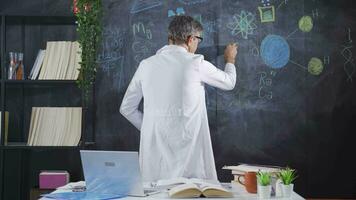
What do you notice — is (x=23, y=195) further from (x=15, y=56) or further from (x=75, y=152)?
(x=15, y=56)

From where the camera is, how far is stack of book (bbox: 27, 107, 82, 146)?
437cm

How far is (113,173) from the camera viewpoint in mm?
2529

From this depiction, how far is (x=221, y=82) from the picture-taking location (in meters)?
3.66

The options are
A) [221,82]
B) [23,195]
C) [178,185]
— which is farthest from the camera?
[23,195]

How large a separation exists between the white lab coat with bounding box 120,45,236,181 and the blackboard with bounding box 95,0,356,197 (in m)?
1.03

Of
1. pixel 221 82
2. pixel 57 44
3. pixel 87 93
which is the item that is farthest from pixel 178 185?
pixel 57 44

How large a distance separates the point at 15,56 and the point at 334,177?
2720 mm

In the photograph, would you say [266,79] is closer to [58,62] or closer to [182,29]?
[182,29]

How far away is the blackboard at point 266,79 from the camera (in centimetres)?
459

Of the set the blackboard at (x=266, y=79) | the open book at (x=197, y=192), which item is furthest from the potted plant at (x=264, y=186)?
the blackboard at (x=266, y=79)

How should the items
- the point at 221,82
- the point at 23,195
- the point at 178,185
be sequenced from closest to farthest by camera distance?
the point at 178,185, the point at 221,82, the point at 23,195

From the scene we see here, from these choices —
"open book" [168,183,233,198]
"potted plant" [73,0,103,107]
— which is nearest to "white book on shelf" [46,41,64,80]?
"potted plant" [73,0,103,107]

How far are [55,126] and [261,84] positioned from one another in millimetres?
1664

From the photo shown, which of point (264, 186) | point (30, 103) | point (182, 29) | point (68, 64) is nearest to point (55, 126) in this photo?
point (30, 103)
